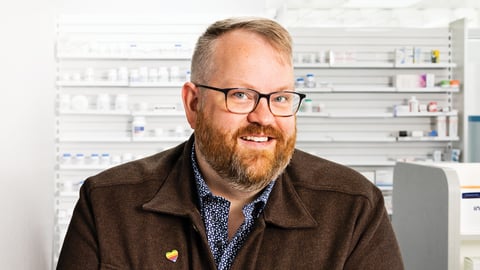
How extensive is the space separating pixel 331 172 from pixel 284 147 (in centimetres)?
22

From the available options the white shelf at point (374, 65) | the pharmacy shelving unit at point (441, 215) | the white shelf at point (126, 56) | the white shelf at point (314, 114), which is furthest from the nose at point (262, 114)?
the white shelf at point (374, 65)

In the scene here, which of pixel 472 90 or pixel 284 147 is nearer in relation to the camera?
pixel 284 147

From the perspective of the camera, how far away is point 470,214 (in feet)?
8.31

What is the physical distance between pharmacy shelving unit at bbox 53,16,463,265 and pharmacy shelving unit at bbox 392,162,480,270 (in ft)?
12.7

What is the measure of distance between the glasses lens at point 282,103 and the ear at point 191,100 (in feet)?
0.78

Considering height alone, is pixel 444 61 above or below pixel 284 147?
above

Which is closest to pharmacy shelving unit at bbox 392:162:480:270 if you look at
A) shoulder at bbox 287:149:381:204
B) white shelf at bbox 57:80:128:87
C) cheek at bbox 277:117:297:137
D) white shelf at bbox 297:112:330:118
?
shoulder at bbox 287:149:381:204

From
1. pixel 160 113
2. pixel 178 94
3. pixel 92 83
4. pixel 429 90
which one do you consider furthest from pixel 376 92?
pixel 92 83

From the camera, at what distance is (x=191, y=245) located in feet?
5.35

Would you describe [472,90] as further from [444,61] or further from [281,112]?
[281,112]

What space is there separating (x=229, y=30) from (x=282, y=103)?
0.25 meters

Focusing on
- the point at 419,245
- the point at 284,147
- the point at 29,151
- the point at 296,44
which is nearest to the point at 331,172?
the point at 284,147

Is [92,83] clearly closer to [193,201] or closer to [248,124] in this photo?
[193,201]

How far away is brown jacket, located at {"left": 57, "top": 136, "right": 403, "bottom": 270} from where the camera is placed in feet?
5.33
